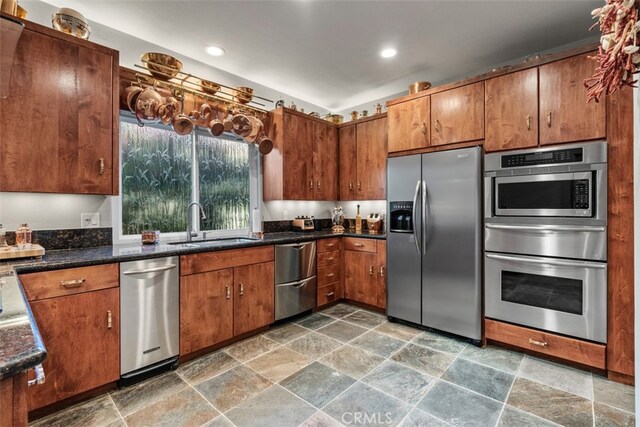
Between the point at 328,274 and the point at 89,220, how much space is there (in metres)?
2.41

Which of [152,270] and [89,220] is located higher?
[89,220]

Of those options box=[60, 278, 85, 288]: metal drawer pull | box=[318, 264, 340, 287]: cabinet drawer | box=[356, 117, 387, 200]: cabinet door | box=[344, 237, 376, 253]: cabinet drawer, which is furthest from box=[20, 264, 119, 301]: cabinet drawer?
box=[356, 117, 387, 200]: cabinet door

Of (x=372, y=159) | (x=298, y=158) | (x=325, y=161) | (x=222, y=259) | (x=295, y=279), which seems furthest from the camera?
(x=325, y=161)

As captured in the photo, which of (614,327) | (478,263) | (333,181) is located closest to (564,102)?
(478,263)

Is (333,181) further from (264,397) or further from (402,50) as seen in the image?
(264,397)

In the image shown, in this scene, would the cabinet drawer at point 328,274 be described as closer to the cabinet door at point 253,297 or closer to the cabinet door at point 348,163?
the cabinet door at point 253,297

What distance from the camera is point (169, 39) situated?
9.17ft

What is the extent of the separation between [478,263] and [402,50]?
6.97 feet

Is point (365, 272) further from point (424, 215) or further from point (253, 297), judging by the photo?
point (253, 297)

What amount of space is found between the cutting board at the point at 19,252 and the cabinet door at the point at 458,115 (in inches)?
127

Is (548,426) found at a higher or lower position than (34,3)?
lower

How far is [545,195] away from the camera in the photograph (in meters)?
2.38

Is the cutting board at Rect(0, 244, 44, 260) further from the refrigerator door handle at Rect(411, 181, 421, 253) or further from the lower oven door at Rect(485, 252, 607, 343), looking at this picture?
the lower oven door at Rect(485, 252, 607, 343)

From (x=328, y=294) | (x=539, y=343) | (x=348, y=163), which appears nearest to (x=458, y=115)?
(x=348, y=163)
